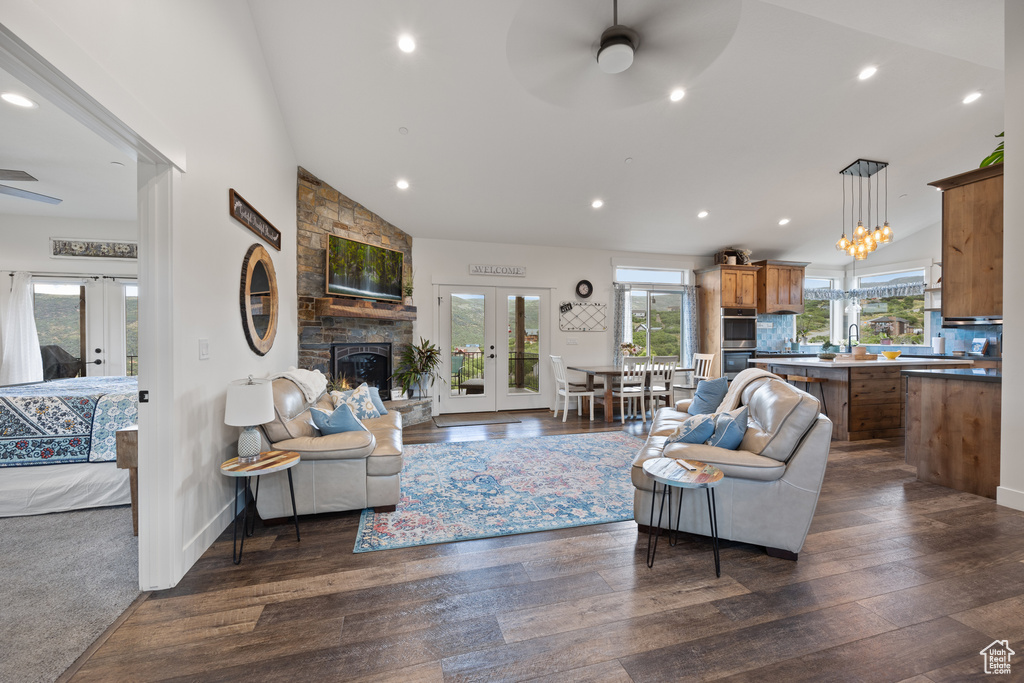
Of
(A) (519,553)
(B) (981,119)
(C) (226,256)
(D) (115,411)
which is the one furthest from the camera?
(B) (981,119)

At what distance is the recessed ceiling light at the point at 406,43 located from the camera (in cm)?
311

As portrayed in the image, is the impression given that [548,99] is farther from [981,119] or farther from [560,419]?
[981,119]

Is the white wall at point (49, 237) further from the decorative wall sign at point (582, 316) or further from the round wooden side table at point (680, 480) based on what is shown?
the round wooden side table at point (680, 480)

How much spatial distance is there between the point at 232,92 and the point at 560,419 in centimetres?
505

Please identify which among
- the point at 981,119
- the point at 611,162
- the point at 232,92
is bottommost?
the point at 232,92

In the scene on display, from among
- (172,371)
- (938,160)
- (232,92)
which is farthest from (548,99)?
(938,160)

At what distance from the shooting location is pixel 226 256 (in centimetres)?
276

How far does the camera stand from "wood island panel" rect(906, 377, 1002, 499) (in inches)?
121

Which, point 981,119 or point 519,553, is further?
point 981,119

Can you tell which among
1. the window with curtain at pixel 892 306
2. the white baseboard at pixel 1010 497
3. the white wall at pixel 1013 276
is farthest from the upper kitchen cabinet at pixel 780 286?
the white baseboard at pixel 1010 497

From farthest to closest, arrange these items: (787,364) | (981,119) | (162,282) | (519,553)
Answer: (787,364) < (981,119) < (519,553) < (162,282)

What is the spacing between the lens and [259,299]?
3377mm

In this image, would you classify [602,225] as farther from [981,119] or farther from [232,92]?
[232,92]

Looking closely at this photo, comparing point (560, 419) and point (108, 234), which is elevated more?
point (108, 234)
